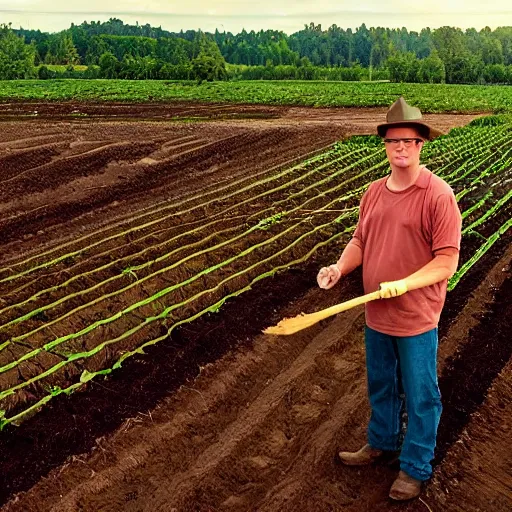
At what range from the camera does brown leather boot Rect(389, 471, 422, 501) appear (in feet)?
12.5

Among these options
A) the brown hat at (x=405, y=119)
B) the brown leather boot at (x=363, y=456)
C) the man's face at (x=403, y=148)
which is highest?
the brown hat at (x=405, y=119)

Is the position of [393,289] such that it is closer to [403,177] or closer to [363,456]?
[403,177]

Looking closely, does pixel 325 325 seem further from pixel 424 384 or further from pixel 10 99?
pixel 10 99

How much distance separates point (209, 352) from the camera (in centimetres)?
594

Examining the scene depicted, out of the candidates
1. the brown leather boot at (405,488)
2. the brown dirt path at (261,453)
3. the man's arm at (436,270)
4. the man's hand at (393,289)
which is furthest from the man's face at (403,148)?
the brown dirt path at (261,453)

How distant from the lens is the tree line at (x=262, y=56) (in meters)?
66.1

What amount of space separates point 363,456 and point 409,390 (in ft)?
2.37

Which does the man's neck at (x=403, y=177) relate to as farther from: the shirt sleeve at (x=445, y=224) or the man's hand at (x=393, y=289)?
the man's hand at (x=393, y=289)

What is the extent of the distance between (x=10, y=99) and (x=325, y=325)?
97.2 feet

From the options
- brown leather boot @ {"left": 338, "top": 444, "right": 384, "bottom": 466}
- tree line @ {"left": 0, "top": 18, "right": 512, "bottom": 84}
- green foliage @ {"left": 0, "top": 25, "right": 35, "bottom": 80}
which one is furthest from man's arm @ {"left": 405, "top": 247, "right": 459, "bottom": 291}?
green foliage @ {"left": 0, "top": 25, "right": 35, "bottom": 80}

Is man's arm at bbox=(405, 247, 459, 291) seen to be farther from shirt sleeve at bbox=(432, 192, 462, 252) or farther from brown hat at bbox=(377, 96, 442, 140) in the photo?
brown hat at bbox=(377, 96, 442, 140)

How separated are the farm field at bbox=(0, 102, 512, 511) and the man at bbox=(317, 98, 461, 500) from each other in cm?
48

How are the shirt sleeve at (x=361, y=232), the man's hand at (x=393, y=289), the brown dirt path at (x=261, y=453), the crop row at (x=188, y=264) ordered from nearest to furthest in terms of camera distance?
the man's hand at (x=393, y=289) → the shirt sleeve at (x=361, y=232) → the brown dirt path at (x=261, y=453) → the crop row at (x=188, y=264)

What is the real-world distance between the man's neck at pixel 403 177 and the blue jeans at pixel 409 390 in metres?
0.80
